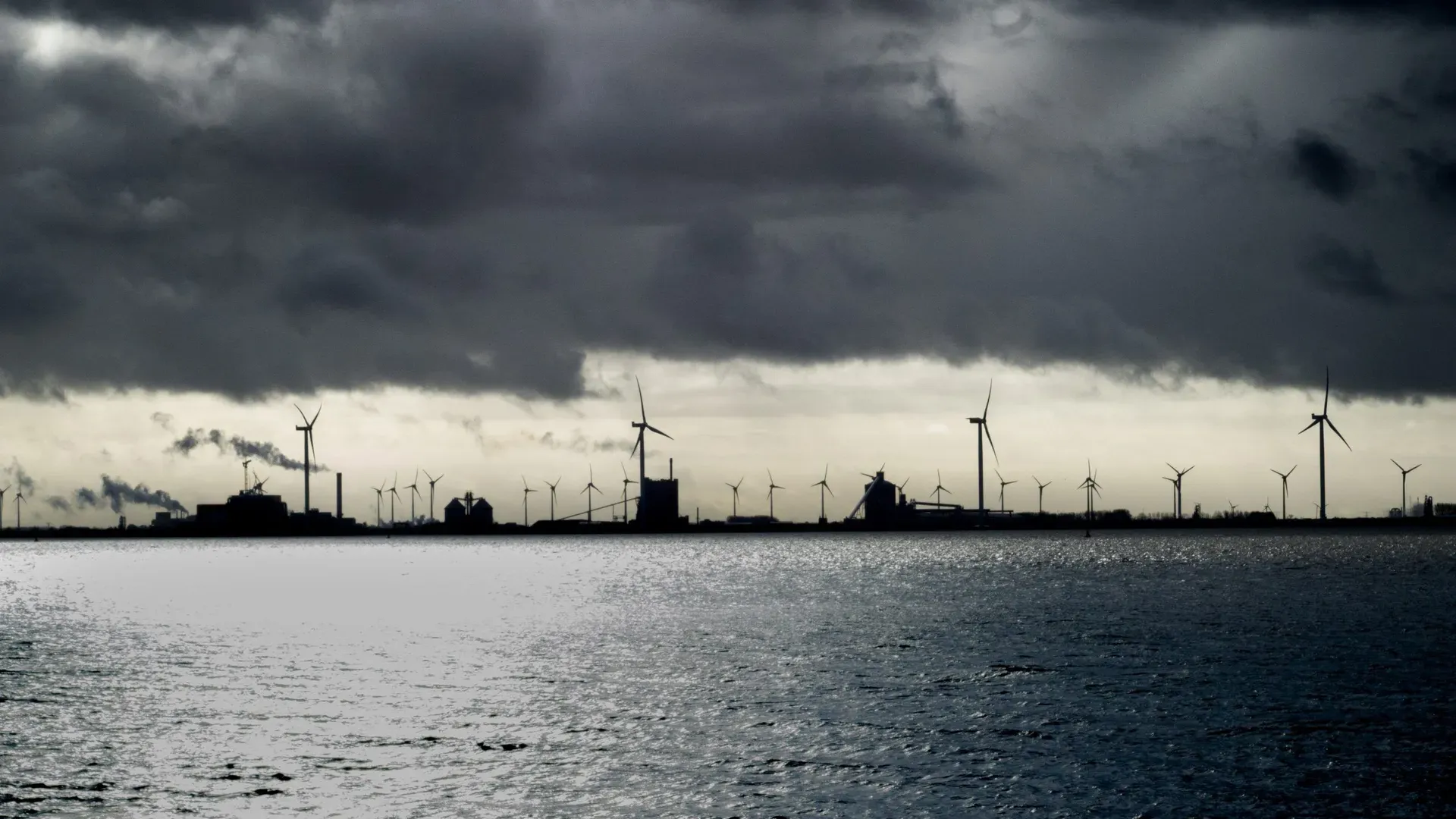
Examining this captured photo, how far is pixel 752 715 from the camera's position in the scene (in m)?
56.9

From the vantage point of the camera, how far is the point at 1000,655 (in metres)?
80.6

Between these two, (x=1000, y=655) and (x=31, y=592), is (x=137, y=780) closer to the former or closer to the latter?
(x=1000, y=655)

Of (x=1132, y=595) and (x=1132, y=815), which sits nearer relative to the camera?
(x=1132, y=815)

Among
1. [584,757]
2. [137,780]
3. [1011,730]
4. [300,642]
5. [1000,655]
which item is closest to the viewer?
[137,780]

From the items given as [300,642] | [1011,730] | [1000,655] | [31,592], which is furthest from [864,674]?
[31,592]

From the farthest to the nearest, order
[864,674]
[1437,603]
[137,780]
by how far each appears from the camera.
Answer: [1437,603] → [864,674] → [137,780]

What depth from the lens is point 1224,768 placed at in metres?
44.7

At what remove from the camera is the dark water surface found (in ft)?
134

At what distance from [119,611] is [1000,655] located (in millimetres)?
98990

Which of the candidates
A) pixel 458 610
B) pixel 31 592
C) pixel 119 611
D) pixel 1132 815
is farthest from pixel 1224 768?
pixel 31 592

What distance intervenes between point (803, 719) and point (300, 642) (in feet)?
178

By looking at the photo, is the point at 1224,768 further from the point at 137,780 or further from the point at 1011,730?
the point at 137,780

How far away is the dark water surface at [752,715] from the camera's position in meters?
40.9

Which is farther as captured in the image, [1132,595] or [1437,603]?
[1132,595]
